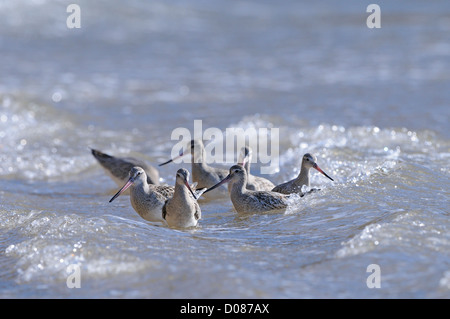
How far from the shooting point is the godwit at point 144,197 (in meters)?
5.81

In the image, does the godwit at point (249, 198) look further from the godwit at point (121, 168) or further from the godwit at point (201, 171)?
the godwit at point (121, 168)

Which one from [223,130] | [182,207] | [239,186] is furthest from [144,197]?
[223,130]

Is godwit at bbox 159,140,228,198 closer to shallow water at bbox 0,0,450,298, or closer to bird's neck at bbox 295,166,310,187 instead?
shallow water at bbox 0,0,450,298

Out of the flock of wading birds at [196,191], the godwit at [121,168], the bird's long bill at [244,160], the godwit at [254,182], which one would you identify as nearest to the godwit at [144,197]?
the flock of wading birds at [196,191]

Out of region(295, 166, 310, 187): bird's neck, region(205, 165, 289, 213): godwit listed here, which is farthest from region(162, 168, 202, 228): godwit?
region(295, 166, 310, 187): bird's neck

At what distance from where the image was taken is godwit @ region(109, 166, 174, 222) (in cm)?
581

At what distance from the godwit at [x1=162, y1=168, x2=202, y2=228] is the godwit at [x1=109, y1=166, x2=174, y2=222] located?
117mm

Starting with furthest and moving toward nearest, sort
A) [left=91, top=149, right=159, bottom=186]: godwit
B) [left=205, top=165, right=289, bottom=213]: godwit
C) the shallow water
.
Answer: [left=91, top=149, right=159, bottom=186]: godwit → [left=205, top=165, right=289, bottom=213]: godwit → the shallow water

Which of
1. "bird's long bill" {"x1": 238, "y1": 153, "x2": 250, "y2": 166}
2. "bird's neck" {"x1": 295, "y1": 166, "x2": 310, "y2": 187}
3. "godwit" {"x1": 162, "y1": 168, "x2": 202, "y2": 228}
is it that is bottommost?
"godwit" {"x1": 162, "y1": 168, "x2": 202, "y2": 228}

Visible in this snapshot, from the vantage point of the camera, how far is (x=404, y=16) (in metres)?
20.1

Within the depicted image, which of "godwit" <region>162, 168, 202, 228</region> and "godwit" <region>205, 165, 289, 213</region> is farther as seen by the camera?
"godwit" <region>205, 165, 289, 213</region>

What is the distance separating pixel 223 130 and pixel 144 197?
12.0 ft
